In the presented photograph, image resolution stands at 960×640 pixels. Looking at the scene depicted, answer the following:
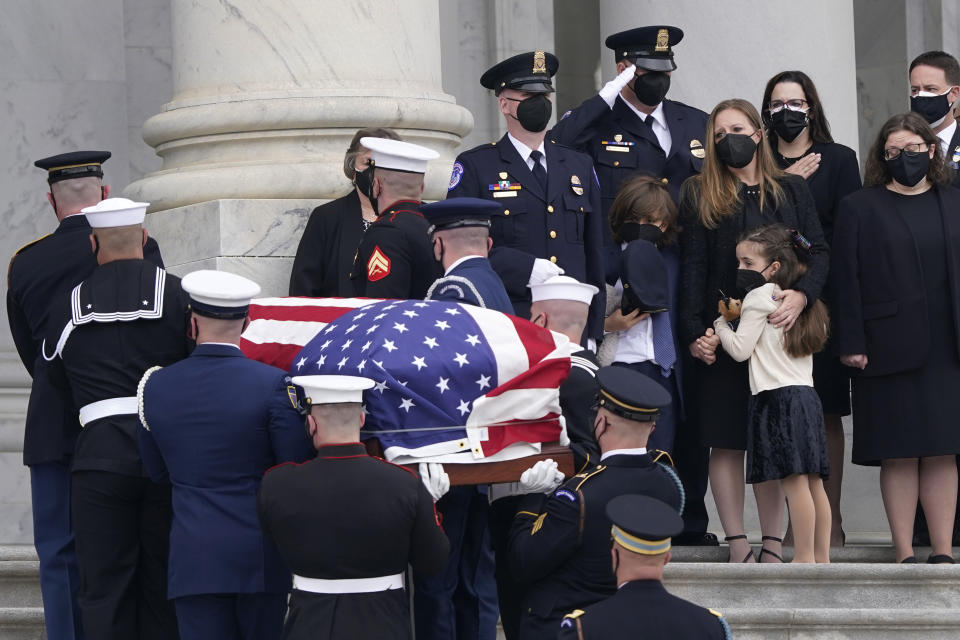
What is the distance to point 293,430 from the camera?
22.0 ft

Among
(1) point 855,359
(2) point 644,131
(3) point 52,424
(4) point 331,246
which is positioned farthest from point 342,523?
(2) point 644,131

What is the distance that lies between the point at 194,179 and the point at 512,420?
3284 millimetres

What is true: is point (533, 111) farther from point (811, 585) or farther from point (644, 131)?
point (811, 585)

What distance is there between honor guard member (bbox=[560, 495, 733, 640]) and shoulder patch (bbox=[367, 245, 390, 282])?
2.41 metres

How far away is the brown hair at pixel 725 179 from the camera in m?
9.13

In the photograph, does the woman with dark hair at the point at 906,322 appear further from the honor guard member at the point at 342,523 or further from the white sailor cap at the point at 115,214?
the white sailor cap at the point at 115,214

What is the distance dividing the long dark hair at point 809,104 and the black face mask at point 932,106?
502mm

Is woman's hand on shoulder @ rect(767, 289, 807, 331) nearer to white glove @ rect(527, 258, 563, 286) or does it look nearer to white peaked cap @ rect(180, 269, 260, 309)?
white glove @ rect(527, 258, 563, 286)

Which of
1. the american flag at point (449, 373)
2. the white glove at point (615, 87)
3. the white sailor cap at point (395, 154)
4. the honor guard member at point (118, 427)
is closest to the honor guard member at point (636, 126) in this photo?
the white glove at point (615, 87)

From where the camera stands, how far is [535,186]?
909 cm

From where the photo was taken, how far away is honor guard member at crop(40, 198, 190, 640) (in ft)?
24.0

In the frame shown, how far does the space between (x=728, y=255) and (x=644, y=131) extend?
953mm

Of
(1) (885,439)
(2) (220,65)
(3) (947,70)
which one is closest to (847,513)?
(1) (885,439)

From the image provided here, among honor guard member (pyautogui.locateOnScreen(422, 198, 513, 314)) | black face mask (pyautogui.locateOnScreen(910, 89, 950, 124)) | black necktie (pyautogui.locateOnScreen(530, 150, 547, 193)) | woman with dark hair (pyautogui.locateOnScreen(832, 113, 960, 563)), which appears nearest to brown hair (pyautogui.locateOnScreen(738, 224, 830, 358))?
woman with dark hair (pyautogui.locateOnScreen(832, 113, 960, 563))
